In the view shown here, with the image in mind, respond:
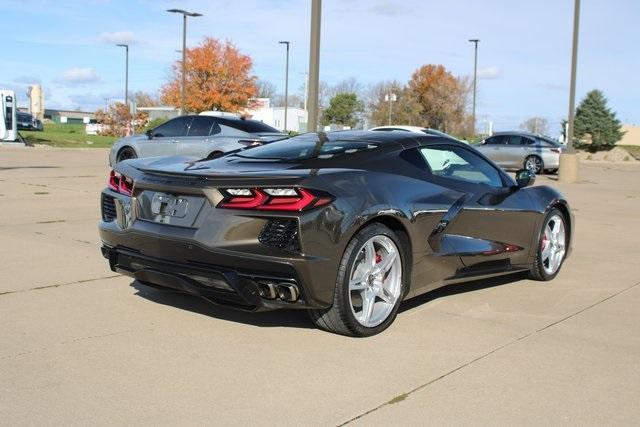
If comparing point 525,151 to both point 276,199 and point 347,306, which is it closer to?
point 347,306

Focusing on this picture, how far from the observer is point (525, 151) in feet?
81.7

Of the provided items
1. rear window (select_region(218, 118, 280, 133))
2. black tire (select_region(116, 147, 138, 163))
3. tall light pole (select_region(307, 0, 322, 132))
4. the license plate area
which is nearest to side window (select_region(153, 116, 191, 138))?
black tire (select_region(116, 147, 138, 163))

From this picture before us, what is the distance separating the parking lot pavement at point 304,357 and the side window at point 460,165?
1.00 m

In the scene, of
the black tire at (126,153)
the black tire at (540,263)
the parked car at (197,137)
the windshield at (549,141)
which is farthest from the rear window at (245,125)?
the windshield at (549,141)

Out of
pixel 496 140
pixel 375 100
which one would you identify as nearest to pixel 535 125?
pixel 375 100

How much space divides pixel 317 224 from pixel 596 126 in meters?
52.0

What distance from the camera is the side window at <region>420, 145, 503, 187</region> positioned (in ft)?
18.3

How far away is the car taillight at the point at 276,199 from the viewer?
14.0 feet

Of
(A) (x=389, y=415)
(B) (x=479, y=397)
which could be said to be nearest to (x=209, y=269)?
(A) (x=389, y=415)

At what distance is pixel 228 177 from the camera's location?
4.43 m

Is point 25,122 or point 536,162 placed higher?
point 25,122

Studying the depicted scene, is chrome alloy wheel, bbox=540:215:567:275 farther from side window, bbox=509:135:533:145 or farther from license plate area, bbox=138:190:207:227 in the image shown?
side window, bbox=509:135:533:145

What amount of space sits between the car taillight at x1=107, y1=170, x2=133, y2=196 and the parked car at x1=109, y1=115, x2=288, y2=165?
9204 millimetres

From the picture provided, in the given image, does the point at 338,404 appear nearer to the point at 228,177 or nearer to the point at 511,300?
the point at 228,177
